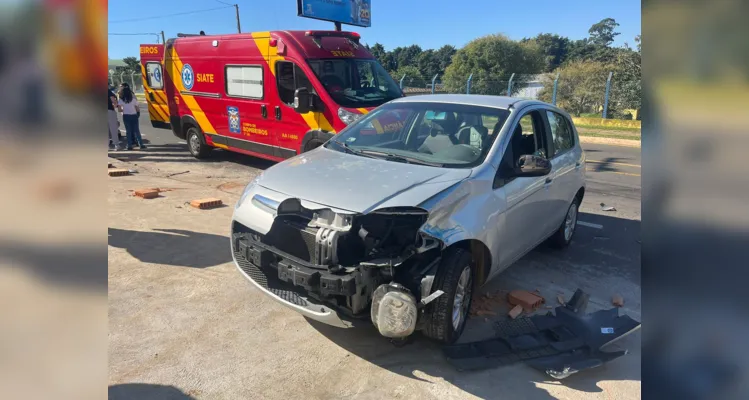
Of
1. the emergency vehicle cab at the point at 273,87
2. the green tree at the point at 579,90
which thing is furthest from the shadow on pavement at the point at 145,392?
the green tree at the point at 579,90

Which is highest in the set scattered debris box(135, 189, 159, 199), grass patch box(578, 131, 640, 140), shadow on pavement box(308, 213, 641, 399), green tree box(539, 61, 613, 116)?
green tree box(539, 61, 613, 116)

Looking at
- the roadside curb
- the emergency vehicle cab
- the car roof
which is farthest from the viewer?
the roadside curb

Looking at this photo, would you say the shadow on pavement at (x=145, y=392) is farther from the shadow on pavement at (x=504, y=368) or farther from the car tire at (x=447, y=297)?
the car tire at (x=447, y=297)

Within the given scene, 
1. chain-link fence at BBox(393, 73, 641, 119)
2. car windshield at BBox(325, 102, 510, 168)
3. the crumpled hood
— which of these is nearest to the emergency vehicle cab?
car windshield at BBox(325, 102, 510, 168)

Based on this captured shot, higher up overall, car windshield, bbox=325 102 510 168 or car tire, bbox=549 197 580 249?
car windshield, bbox=325 102 510 168

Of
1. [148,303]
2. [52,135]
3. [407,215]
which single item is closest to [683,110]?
[52,135]

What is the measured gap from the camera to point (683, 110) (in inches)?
28.7

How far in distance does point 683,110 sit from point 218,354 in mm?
3284

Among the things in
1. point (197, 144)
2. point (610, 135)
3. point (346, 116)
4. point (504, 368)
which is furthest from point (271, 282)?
point (610, 135)

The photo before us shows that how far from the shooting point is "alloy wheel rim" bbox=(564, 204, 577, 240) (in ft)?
18.2

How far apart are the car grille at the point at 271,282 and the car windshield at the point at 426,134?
4.64 feet

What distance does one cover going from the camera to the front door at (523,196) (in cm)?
391

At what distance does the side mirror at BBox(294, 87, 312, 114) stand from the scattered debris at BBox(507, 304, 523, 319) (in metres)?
5.02

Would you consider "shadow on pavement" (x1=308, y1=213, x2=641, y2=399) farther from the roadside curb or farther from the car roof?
the roadside curb
